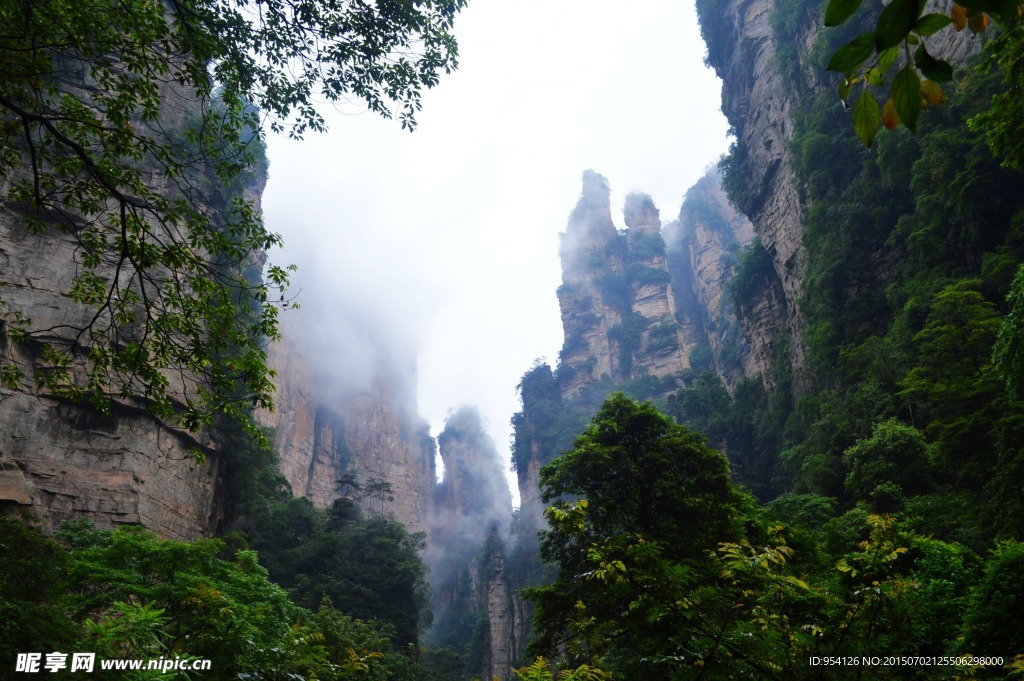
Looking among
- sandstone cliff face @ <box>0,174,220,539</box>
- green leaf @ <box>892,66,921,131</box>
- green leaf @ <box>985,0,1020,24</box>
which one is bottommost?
green leaf @ <box>892,66,921,131</box>

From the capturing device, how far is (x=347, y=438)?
54188 mm

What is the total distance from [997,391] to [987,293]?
419cm

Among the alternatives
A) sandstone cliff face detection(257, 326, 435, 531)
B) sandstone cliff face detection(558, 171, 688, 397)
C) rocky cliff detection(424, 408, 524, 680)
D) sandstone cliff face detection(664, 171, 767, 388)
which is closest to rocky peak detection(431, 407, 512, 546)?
rocky cliff detection(424, 408, 524, 680)

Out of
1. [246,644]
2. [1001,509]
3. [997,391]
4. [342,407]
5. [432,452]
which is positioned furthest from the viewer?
[432,452]

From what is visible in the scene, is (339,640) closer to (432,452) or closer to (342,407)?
(342,407)

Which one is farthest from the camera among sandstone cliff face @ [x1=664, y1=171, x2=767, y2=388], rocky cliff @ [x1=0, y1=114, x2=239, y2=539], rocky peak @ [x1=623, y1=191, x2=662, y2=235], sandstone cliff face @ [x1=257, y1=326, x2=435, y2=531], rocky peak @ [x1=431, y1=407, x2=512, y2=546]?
rocky peak @ [x1=431, y1=407, x2=512, y2=546]

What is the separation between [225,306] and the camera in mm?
4207

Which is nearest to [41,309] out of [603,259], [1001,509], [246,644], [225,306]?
[246,644]

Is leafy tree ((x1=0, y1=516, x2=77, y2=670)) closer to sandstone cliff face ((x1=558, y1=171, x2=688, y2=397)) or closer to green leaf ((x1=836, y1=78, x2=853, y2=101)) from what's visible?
green leaf ((x1=836, y1=78, x2=853, y2=101))

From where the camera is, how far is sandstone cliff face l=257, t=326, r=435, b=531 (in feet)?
150

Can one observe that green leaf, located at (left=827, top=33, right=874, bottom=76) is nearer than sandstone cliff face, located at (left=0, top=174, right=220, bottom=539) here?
Yes

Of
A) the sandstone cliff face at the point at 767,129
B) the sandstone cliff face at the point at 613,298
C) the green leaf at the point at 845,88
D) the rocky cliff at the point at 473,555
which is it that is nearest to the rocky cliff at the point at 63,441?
the green leaf at the point at 845,88

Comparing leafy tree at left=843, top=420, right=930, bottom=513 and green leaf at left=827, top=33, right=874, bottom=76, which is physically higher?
leafy tree at left=843, top=420, right=930, bottom=513

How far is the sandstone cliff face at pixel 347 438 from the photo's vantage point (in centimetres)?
4572
